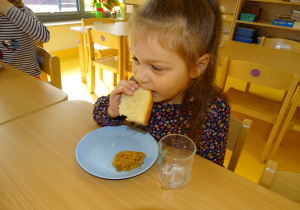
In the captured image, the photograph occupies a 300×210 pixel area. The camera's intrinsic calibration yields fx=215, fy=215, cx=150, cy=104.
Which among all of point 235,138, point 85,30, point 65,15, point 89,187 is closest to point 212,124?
point 235,138

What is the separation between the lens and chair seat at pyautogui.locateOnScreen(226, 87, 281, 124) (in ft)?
5.27

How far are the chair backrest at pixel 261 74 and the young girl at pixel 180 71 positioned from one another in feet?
2.20

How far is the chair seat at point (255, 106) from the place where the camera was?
1.61 metres

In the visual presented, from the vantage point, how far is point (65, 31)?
12.4ft

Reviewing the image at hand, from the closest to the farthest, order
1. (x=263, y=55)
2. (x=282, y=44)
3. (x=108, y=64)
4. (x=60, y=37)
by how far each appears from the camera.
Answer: (x=263, y=55), (x=282, y=44), (x=108, y=64), (x=60, y=37)

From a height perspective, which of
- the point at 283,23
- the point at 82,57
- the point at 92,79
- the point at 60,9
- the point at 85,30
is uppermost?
the point at 283,23

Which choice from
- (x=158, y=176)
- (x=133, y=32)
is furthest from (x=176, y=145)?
(x=133, y=32)

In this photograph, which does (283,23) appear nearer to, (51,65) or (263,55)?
(263,55)

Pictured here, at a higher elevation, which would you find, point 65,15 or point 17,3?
point 17,3

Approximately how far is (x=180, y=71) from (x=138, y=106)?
0.64 ft

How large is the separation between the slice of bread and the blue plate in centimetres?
5

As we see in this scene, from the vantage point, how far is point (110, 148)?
697 mm

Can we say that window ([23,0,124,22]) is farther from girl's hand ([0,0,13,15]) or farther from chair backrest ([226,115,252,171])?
chair backrest ([226,115,252,171])

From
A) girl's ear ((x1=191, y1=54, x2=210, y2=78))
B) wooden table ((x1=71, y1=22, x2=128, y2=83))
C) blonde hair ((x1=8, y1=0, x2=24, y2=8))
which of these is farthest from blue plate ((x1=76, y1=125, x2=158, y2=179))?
wooden table ((x1=71, y1=22, x2=128, y2=83))
